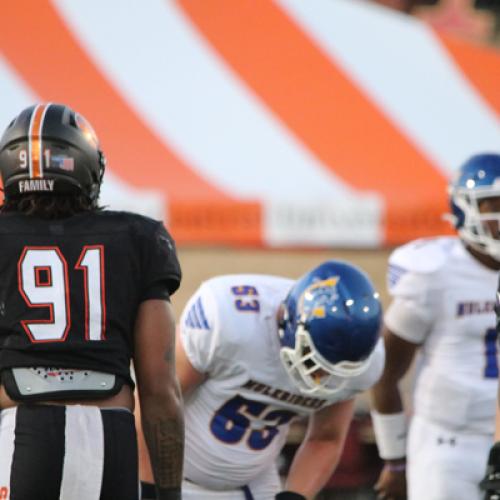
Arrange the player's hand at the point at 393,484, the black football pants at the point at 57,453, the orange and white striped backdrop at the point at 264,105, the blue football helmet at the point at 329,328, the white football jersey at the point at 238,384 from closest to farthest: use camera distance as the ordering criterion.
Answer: the black football pants at the point at 57,453 < the blue football helmet at the point at 329,328 < the white football jersey at the point at 238,384 < the player's hand at the point at 393,484 < the orange and white striped backdrop at the point at 264,105

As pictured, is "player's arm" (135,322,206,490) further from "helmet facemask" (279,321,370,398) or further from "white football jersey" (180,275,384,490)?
"helmet facemask" (279,321,370,398)

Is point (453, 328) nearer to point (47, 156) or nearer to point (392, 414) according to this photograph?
point (392, 414)

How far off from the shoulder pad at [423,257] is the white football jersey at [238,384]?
0.90 meters

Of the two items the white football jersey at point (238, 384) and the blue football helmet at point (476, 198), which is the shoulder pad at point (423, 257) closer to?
the blue football helmet at point (476, 198)

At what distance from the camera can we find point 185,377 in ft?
12.9

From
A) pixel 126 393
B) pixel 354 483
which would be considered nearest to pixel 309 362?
pixel 126 393

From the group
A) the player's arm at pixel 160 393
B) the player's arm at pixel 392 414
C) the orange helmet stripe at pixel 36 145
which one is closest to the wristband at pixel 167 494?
the player's arm at pixel 160 393

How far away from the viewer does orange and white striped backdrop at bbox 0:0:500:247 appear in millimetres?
7715

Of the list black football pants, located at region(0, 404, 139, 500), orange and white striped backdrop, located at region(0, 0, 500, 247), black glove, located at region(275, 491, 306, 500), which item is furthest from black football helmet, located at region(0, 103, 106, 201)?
orange and white striped backdrop, located at region(0, 0, 500, 247)

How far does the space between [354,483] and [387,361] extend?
3.58 feet

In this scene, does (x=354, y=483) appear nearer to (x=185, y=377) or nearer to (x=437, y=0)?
(x=185, y=377)

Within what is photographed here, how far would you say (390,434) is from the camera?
16.6 ft

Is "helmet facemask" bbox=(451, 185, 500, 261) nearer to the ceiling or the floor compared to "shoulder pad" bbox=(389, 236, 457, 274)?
nearer to the ceiling

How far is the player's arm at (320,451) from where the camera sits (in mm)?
4082
